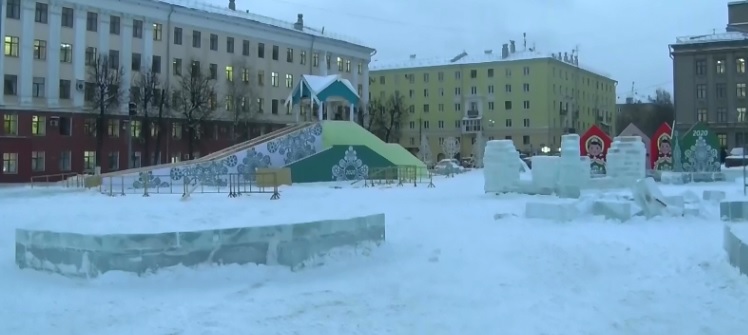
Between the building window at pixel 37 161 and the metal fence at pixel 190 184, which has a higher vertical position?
the building window at pixel 37 161

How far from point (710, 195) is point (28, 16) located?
4324 centimetres

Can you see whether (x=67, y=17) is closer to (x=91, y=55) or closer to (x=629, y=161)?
(x=91, y=55)

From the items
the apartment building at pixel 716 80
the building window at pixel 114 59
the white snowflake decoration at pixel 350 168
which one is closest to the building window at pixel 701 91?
the apartment building at pixel 716 80

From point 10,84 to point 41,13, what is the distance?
208 inches

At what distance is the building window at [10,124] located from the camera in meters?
47.2

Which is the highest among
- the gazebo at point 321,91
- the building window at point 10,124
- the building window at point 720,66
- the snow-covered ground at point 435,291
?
the building window at point 720,66

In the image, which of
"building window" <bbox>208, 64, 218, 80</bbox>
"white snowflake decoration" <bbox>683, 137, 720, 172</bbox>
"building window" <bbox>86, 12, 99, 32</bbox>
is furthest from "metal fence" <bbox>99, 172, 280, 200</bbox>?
"building window" <bbox>208, 64, 218, 80</bbox>

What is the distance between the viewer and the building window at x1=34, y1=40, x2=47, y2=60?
49.1m

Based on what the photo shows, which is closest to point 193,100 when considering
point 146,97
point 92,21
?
point 146,97

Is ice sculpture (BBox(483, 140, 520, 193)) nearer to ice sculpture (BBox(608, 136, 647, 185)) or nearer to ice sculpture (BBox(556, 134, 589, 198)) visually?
ice sculpture (BBox(556, 134, 589, 198))

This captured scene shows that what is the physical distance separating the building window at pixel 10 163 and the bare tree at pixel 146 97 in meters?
9.14

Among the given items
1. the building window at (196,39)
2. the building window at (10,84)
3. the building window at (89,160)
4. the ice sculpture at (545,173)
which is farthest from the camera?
the building window at (196,39)

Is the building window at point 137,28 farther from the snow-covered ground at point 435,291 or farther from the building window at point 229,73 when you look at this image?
the snow-covered ground at point 435,291

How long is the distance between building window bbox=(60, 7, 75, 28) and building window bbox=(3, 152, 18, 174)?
379 inches
